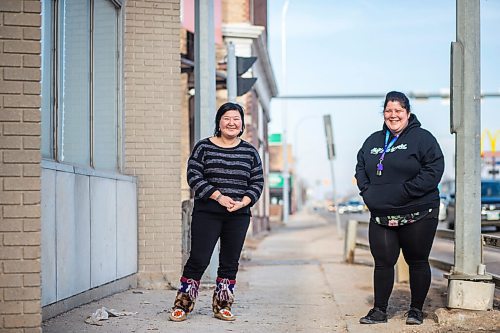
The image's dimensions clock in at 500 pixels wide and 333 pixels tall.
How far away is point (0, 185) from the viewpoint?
4742 millimetres

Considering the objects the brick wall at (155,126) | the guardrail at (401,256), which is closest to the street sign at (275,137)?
the guardrail at (401,256)

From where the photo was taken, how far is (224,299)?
682cm

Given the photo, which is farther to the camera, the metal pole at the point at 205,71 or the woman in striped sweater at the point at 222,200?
the metal pole at the point at 205,71

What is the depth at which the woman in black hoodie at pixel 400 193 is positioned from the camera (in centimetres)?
659

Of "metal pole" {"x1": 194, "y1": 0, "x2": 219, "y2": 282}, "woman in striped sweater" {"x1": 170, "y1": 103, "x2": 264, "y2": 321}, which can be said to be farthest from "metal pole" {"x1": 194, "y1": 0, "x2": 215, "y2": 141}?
"woman in striped sweater" {"x1": 170, "y1": 103, "x2": 264, "y2": 321}

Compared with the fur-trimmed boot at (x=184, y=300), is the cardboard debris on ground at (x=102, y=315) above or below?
below

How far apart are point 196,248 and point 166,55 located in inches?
132

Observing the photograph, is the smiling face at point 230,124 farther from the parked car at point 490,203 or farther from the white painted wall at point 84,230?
the parked car at point 490,203

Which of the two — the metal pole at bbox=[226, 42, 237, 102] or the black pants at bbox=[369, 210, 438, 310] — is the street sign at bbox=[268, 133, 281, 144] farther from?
the black pants at bbox=[369, 210, 438, 310]

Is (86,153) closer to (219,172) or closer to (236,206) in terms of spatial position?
(219,172)

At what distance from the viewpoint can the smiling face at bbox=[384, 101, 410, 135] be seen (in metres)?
6.71

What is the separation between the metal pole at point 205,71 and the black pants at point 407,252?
2858mm

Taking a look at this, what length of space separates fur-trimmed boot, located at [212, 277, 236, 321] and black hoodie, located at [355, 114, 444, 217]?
4.08ft

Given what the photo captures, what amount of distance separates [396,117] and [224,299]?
192 centimetres
